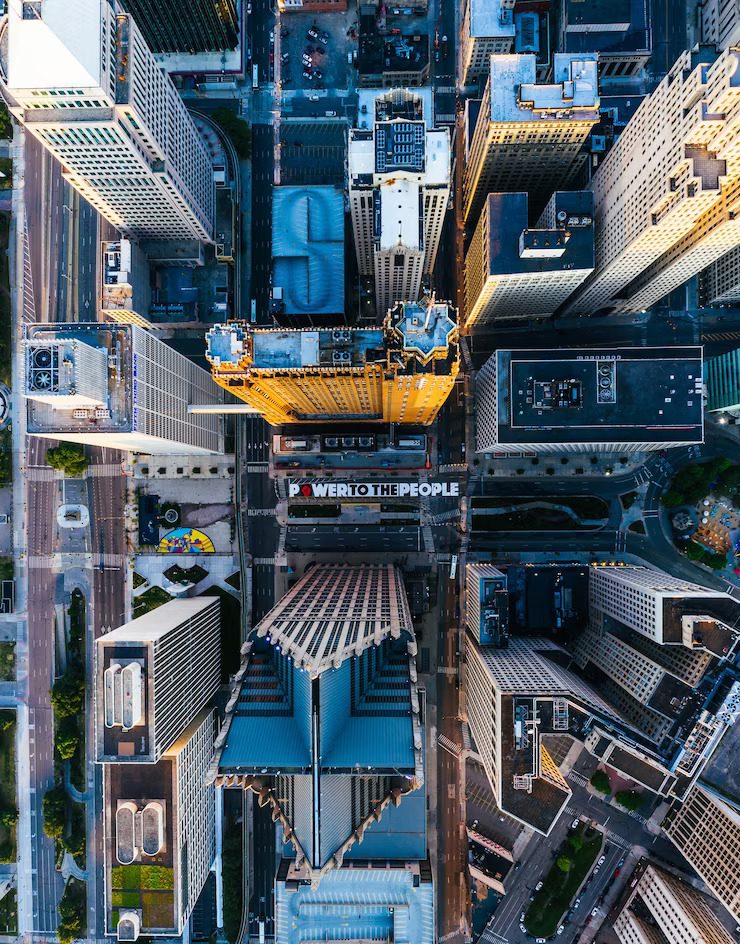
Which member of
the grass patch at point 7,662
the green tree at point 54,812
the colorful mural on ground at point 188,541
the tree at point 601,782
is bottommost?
the green tree at point 54,812

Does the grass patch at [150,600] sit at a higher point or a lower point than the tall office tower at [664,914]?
higher

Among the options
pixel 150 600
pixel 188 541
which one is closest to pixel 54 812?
pixel 150 600

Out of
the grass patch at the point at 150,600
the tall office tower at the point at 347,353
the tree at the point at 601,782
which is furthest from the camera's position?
the grass patch at the point at 150,600

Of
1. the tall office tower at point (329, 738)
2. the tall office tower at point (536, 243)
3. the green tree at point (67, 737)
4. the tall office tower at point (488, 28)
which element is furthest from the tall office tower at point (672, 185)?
the green tree at point (67, 737)

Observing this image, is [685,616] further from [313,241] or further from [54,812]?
[54,812]

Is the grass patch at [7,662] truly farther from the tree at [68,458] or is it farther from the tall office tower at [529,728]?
the tall office tower at [529,728]

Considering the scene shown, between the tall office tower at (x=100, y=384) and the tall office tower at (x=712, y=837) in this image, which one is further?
the tall office tower at (x=712, y=837)

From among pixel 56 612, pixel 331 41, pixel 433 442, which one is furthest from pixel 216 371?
pixel 331 41

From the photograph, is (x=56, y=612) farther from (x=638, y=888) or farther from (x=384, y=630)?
(x=638, y=888)
